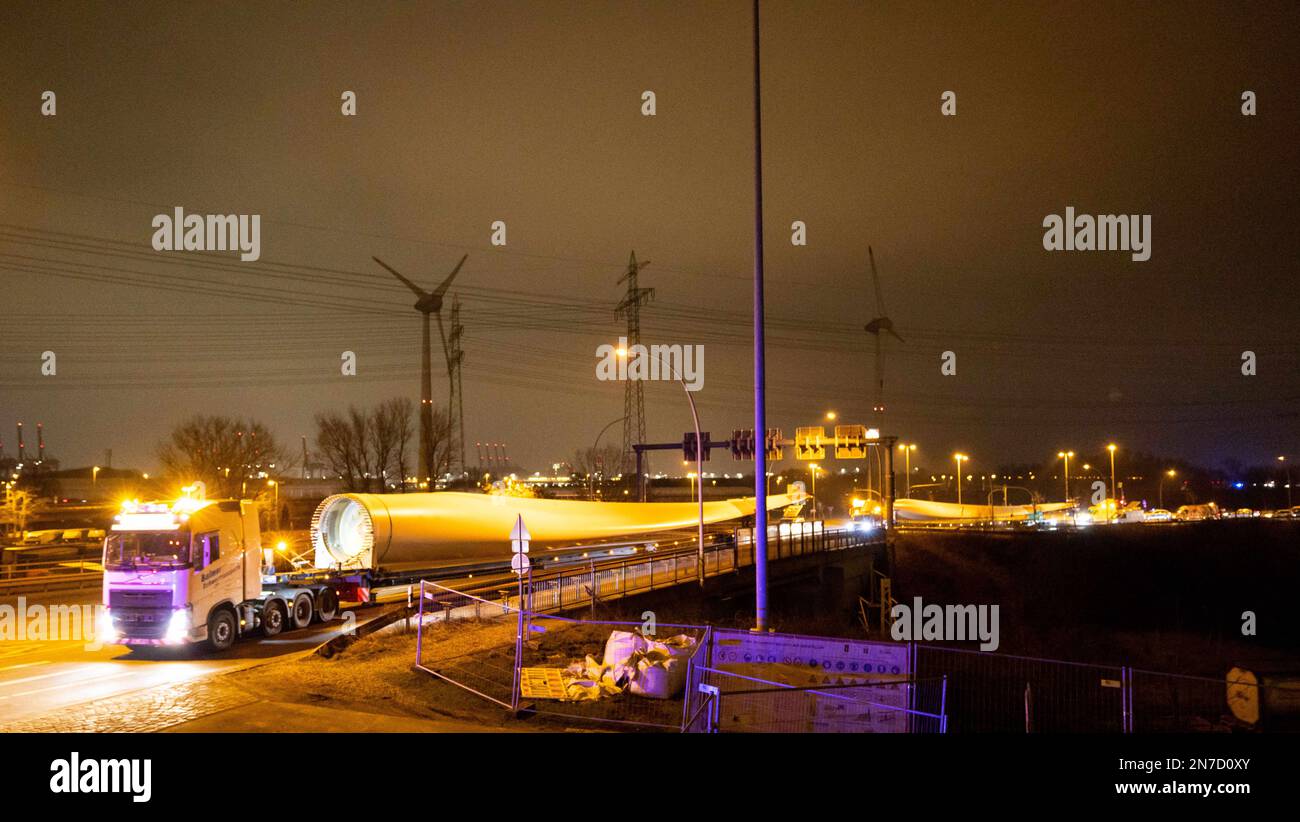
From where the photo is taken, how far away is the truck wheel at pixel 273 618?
20.8 metres

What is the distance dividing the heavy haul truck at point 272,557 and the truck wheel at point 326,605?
0.13 ft

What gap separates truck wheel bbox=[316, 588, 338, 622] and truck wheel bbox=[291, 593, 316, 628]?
43 centimetres

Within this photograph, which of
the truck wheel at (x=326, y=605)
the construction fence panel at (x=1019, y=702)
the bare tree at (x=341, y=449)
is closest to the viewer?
the construction fence panel at (x=1019, y=702)

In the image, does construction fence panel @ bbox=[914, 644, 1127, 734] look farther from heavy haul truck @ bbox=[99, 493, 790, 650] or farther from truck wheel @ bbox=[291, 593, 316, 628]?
truck wheel @ bbox=[291, 593, 316, 628]

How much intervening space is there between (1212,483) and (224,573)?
183 metres

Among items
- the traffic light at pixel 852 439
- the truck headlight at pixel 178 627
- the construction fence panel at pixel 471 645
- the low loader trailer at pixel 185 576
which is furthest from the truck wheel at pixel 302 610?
the traffic light at pixel 852 439

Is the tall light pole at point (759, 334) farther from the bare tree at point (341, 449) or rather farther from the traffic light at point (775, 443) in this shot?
the bare tree at point (341, 449)

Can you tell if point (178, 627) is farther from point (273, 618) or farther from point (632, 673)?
point (632, 673)

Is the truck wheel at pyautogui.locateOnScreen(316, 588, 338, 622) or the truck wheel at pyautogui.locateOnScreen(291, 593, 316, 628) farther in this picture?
the truck wheel at pyautogui.locateOnScreen(316, 588, 338, 622)

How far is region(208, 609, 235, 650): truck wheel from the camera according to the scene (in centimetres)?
1856

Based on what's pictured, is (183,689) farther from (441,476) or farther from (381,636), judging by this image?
(441,476)

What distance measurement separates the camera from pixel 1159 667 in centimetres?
3044

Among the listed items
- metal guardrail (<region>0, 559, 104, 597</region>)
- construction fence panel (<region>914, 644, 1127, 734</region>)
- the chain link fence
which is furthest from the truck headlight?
metal guardrail (<region>0, 559, 104, 597</region>)
